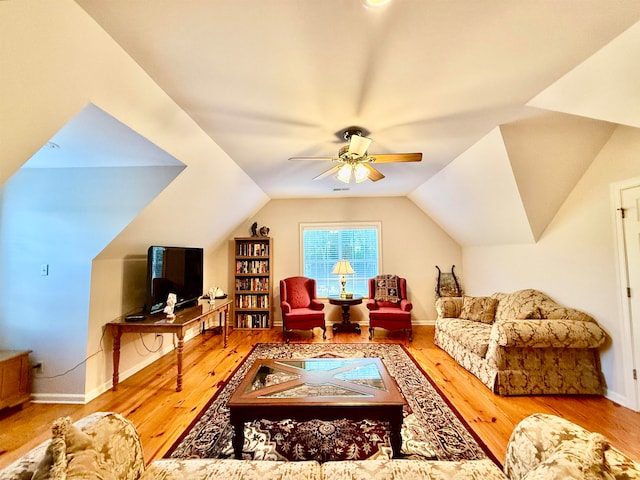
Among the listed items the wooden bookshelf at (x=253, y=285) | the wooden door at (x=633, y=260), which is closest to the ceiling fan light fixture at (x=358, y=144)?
the wooden door at (x=633, y=260)

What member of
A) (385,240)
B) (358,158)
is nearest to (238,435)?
(358,158)

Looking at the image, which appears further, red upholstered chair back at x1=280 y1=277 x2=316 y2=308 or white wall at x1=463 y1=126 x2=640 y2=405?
red upholstered chair back at x1=280 y1=277 x2=316 y2=308

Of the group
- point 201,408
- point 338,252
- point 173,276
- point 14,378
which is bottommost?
point 201,408

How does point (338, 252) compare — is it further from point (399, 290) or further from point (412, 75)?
point (412, 75)

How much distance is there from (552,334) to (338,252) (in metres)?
3.61

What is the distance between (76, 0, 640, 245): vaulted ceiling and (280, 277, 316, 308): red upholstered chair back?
266 centimetres

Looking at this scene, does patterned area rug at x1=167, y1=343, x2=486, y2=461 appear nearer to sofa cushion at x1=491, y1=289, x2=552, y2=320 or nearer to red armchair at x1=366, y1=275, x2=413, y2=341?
sofa cushion at x1=491, y1=289, x2=552, y2=320

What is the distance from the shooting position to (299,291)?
518 cm

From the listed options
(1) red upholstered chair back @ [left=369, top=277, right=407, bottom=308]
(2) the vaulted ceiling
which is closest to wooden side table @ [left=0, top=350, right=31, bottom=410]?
(2) the vaulted ceiling

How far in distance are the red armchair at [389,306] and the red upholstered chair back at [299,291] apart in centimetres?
111

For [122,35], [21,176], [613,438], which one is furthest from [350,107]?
[21,176]

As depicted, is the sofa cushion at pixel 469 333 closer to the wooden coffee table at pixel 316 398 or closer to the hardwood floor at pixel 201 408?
the hardwood floor at pixel 201 408

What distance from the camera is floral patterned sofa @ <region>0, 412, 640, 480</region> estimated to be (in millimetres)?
835

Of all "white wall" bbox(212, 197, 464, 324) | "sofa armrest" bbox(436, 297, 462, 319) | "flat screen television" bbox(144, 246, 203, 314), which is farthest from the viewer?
"white wall" bbox(212, 197, 464, 324)
